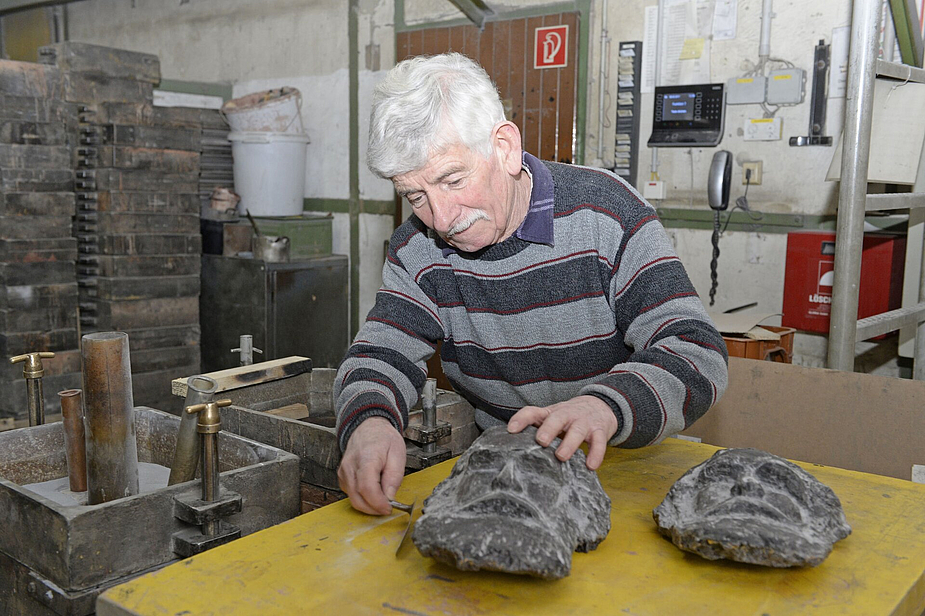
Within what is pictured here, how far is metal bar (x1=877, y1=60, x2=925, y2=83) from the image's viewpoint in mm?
2838

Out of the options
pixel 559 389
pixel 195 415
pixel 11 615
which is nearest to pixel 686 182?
pixel 559 389

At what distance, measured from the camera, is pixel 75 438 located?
1.66 meters

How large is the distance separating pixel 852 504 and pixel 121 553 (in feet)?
4.23

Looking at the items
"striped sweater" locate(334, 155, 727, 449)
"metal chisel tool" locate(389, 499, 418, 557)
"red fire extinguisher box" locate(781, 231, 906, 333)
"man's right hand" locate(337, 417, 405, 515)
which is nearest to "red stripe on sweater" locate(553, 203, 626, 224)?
"striped sweater" locate(334, 155, 727, 449)

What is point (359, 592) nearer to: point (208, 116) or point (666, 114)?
point (666, 114)

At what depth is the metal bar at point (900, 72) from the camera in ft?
9.31

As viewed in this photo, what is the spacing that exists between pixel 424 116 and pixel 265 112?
4165mm

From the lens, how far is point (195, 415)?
155cm

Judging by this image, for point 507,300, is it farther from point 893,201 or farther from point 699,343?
point 893,201

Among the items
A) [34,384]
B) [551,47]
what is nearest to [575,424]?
[34,384]

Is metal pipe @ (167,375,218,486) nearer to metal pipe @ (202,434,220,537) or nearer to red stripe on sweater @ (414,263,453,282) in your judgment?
metal pipe @ (202,434,220,537)

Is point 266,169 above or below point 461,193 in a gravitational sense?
above

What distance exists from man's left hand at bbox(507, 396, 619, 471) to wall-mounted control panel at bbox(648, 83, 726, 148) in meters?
3.10

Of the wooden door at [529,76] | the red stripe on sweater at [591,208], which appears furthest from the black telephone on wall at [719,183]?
the red stripe on sweater at [591,208]
